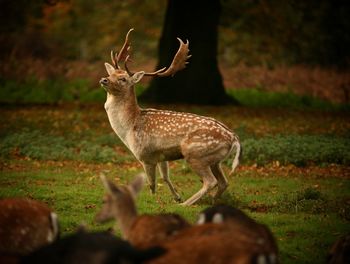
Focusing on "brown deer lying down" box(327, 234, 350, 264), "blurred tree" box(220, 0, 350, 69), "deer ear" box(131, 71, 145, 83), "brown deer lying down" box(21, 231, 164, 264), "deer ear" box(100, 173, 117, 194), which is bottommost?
"blurred tree" box(220, 0, 350, 69)

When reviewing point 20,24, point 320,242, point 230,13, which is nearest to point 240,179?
point 320,242

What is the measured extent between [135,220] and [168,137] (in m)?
4.44

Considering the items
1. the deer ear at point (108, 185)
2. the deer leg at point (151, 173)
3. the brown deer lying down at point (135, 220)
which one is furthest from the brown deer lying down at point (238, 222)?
the deer leg at point (151, 173)

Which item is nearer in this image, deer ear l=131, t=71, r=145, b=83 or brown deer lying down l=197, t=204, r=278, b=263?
brown deer lying down l=197, t=204, r=278, b=263

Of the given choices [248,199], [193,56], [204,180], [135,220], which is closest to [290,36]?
[193,56]

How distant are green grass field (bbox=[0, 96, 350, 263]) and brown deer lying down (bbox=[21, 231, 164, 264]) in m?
2.79

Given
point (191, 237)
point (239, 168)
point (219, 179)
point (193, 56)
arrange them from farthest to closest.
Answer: point (193, 56), point (239, 168), point (219, 179), point (191, 237)

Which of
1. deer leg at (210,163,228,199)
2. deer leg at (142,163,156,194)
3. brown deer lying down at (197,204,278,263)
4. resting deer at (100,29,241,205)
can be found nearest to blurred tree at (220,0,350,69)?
resting deer at (100,29,241,205)

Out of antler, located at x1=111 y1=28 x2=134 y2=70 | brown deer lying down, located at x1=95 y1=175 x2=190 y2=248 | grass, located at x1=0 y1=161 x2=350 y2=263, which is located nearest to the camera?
brown deer lying down, located at x1=95 y1=175 x2=190 y2=248

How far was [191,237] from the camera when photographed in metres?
4.98

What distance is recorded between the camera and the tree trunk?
21406mm

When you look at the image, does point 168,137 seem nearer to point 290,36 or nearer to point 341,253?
point 341,253

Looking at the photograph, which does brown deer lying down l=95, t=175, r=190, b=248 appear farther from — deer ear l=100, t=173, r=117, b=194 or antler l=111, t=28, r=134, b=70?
antler l=111, t=28, r=134, b=70

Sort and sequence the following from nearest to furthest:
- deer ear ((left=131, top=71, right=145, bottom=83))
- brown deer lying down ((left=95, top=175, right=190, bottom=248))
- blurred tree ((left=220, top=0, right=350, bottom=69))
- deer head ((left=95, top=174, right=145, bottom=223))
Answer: brown deer lying down ((left=95, top=175, right=190, bottom=248)), deer head ((left=95, top=174, right=145, bottom=223)), deer ear ((left=131, top=71, right=145, bottom=83)), blurred tree ((left=220, top=0, right=350, bottom=69))
